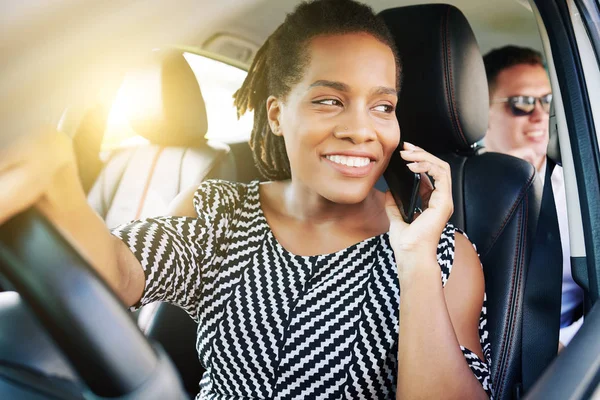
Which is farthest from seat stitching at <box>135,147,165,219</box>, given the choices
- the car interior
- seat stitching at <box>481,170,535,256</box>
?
seat stitching at <box>481,170,535,256</box>

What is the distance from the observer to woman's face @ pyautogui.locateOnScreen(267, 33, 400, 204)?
1081 mm

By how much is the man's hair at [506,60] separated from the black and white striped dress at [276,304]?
1265mm

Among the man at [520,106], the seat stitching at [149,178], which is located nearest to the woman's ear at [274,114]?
the seat stitching at [149,178]

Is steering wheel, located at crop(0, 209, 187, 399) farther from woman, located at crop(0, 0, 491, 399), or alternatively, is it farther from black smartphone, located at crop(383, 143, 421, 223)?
black smartphone, located at crop(383, 143, 421, 223)

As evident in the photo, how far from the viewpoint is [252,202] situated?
1316 mm

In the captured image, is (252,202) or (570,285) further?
(570,285)

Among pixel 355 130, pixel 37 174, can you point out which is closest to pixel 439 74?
pixel 355 130

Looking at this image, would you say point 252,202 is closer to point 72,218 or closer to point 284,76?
point 284,76

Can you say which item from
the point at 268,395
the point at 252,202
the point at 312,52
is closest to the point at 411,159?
the point at 312,52

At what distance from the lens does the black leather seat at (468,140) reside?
4.42 feet

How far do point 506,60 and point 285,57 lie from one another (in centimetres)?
136

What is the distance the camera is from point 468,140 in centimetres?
148

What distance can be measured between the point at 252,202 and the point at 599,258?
27.9 inches

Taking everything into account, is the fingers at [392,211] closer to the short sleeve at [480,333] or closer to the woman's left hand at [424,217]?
the woman's left hand at [424,217]
